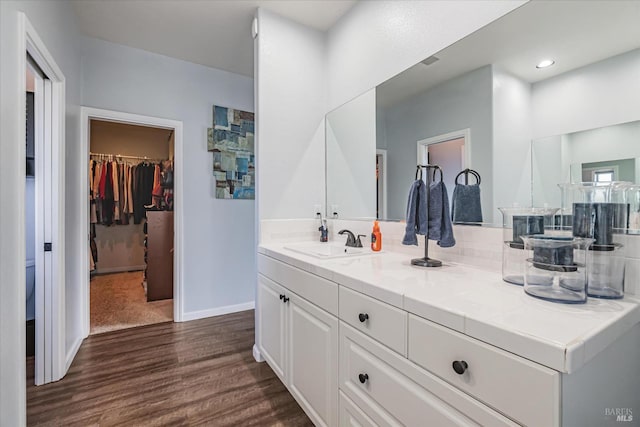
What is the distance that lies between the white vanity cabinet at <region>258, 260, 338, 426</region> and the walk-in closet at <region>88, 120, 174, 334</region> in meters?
2.28

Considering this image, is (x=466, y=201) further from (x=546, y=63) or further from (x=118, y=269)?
(x=118, y=269)

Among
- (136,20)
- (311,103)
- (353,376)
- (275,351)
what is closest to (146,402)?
(275,351)

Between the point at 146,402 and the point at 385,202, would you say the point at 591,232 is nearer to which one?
the point at 385,202

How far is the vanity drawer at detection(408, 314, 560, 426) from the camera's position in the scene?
592mm

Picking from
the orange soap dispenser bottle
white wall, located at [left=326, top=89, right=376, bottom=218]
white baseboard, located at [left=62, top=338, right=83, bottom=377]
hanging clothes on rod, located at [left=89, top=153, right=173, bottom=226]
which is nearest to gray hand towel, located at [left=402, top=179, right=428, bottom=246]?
the orange soap dispenser bottle

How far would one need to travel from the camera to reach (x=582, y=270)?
881 millimetres

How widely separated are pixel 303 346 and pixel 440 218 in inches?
37.9

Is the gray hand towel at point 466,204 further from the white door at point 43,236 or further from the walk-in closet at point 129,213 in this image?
the walk-in closet at point 129,213

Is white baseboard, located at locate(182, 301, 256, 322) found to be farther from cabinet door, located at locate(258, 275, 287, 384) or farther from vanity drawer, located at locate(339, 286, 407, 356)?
vanity drawer, located at locate(339, 286, 407, 356)

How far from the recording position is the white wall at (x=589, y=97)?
101cm

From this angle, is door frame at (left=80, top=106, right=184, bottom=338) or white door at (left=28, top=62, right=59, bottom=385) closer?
white door at (left=28, top=62, right=59, bottom=385)

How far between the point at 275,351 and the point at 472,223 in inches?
56.0

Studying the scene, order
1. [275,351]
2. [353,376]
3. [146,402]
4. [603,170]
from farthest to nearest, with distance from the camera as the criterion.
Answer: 1. [275,351]
2. [146,402]
3. [353,376]
4. [603,170]

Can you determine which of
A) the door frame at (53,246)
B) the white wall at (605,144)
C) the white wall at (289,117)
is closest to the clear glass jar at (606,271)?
the white wall at (605,144)
